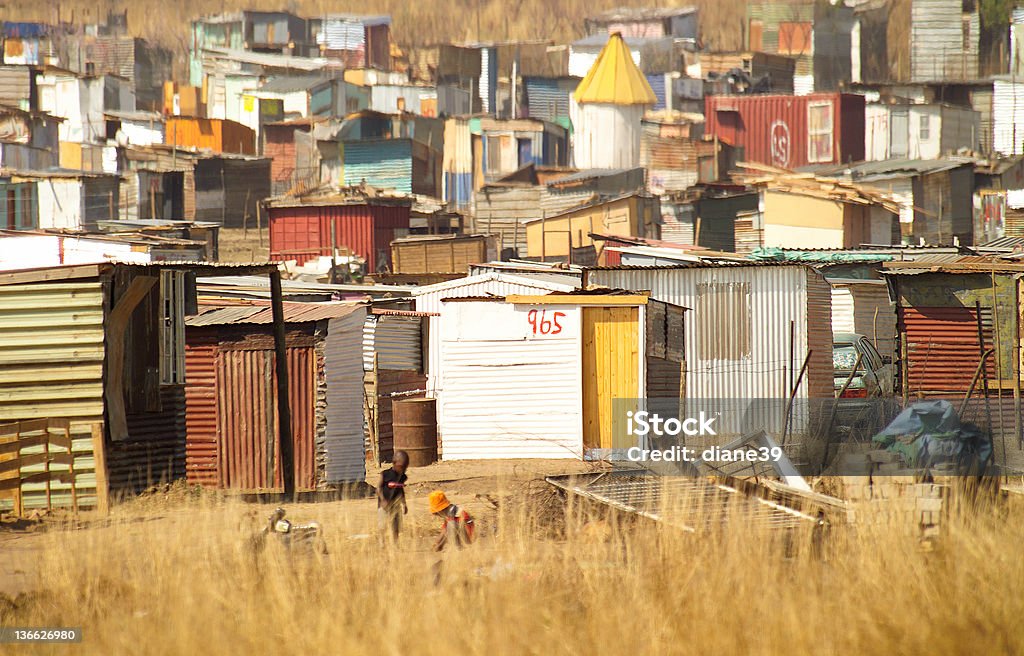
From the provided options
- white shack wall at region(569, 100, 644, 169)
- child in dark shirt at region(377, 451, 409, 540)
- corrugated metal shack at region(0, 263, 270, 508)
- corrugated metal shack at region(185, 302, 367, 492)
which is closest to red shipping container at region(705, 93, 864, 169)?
white shack wall at region(569, 100, 644, 169)

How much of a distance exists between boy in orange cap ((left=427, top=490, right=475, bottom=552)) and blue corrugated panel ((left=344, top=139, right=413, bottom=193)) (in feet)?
127

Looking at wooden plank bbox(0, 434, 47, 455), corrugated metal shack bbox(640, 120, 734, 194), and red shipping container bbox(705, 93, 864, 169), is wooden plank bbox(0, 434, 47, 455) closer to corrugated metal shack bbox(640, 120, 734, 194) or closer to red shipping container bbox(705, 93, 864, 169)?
corrugated metal shack bbox(640, 120, 734, 194)

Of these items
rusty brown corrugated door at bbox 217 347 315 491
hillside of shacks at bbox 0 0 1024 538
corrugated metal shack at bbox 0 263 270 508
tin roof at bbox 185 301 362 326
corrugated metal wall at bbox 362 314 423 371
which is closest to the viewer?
corrugated metal shack at bbox 0 263 270 508

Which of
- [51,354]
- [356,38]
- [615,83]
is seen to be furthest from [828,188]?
[356,38]

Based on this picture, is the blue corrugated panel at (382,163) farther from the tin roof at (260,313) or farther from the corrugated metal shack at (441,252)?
the tin roof at (260,313)

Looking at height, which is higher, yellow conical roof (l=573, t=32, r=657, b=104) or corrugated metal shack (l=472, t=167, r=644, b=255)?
yellow conical roof (l=573, t=32, r=657, b=104)

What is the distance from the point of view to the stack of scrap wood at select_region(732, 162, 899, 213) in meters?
35.6

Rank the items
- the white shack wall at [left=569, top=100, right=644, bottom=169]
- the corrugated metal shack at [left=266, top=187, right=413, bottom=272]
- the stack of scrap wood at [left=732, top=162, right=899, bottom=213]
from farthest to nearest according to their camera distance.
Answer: the white shack wall at [left=569, top=100, right=644, bottom=169], the corrugated metal shack at [left=266, top=187, right=413, bottom=272], the stack of scrap wood at [left=732, top=162, right=899, bottom=213]

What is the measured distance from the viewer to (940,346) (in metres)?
23.3

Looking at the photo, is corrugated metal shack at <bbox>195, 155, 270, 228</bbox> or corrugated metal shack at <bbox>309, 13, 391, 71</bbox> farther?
corrugated metal shack at <bbox>309, 13, 391, 71</bbox>

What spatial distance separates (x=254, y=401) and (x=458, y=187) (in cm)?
3656

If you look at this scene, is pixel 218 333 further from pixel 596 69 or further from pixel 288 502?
pixel 596 69

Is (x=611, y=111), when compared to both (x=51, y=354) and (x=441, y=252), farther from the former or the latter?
(x=51, y=354)

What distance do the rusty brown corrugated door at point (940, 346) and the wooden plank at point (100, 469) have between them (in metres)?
15.7
